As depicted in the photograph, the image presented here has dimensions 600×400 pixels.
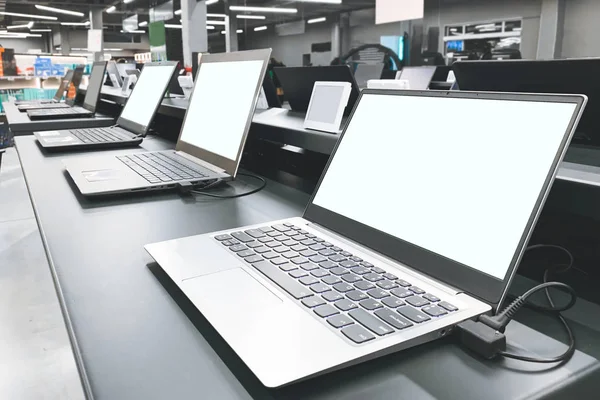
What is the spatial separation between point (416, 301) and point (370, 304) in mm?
46

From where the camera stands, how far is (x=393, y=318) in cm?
46

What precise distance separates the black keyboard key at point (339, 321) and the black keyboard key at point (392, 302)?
0.16 ft

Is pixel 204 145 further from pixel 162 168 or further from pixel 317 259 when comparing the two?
pixel 317 259

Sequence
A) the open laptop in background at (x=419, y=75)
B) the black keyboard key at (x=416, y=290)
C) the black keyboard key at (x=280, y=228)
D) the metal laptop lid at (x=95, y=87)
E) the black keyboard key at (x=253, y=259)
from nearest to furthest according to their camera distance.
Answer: the black keyboard key at (x=416, y=290) < the black keyboard key at (x=253, y=259) < the black keyboard key at (x=280, y=228) < the metal laptop lid at (x=95, y=87) < the open laptop in background at (x=419, y=75)

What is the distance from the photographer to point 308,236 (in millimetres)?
692

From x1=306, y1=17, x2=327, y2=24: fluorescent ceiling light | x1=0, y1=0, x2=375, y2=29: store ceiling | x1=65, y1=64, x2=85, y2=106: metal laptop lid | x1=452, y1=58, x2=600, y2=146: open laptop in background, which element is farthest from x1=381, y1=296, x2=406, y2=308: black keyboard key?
x1=306, y1=17, x2=327, y2=24: fluorescent ceiling light

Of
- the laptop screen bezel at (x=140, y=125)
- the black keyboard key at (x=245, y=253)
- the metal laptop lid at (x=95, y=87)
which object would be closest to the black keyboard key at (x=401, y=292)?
the black keyboard key at (x=245, y=253)

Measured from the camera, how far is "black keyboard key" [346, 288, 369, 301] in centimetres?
50

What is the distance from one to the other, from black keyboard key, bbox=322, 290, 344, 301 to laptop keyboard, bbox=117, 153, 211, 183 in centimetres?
60

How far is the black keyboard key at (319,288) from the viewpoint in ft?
1.70

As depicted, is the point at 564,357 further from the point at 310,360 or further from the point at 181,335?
the point at 181,335

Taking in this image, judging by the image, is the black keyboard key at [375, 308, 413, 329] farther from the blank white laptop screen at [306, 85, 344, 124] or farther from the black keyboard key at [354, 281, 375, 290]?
the blank white laptop screen at [306, 85, 344, 124]

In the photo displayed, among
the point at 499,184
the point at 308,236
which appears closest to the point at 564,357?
the point at 499,184

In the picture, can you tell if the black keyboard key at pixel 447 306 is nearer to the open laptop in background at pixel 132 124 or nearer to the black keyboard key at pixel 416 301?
the black keyboard key at pixel 416 301
